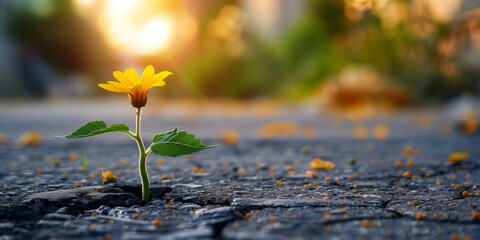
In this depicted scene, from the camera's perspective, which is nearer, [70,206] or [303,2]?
[70,206]

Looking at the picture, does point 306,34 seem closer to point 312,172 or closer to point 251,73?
point 251,73

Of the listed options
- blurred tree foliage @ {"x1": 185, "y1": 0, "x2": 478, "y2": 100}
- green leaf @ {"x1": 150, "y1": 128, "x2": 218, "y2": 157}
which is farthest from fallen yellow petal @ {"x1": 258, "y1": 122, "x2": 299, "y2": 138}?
blurred tree foliage @ {"x1": 185, "y1": 0, "x2": 478, "y2": 100}

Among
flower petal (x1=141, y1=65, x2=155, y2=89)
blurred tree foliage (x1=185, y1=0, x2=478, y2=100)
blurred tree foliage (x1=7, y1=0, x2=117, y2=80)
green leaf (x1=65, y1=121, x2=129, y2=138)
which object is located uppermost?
blurred tree foliage (x1=7, y1=0, x2=117, y2=80)

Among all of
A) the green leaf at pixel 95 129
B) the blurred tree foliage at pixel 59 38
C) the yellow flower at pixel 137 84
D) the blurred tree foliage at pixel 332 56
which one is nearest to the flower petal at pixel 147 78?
the yellow flower at pixel 137 84

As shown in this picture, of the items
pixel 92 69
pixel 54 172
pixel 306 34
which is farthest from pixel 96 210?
pixel 92 69

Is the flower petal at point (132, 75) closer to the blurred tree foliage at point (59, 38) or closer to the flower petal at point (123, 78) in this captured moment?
the flower petal at point (123, 78)

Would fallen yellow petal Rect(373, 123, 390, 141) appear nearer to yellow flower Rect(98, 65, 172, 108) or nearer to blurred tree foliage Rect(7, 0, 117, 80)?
yellow flower Rect(98, 65, 172, 108)
